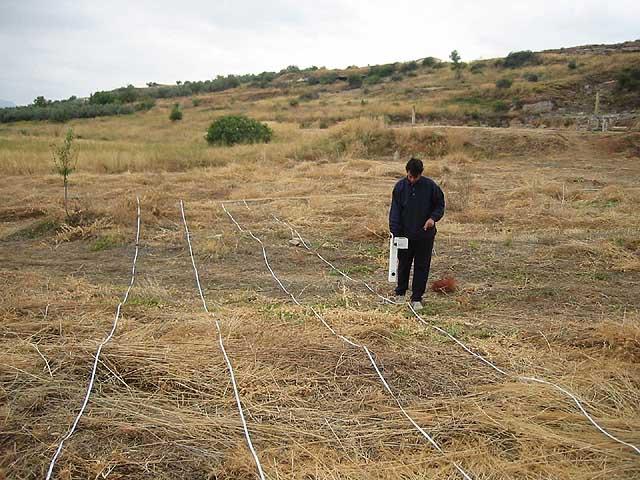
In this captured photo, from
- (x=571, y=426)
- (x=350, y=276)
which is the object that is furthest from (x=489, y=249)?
(x=571, y=426)

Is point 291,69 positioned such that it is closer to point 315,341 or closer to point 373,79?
point 373,79

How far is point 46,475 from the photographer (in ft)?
9.65

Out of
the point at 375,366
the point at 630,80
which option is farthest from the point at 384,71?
the point at 375,366

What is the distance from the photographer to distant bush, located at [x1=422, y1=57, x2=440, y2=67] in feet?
169

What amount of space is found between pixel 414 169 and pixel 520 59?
41479 millimetres

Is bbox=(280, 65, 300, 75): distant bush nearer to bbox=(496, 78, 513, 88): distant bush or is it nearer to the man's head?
bbox=(496, 78, 513, 88): distant bush

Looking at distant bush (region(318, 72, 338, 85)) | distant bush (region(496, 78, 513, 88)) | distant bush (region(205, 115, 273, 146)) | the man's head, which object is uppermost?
distant bush (region(318, 72, 338, 85))

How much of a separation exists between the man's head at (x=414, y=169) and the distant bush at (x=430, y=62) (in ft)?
158

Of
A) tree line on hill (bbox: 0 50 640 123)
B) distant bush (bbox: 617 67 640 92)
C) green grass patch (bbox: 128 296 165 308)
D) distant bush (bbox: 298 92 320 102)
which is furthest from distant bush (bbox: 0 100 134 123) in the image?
green grass patch (bbox: 128 296 165 308)

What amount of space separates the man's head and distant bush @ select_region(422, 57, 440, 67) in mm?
48296

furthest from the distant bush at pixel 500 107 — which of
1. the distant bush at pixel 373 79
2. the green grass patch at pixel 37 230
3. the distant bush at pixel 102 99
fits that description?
the distant bush at pixel 102 99

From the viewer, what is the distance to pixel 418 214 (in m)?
5.42

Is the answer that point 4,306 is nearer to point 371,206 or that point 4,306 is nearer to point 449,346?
point 449,346

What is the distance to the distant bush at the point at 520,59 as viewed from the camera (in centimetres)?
4196
